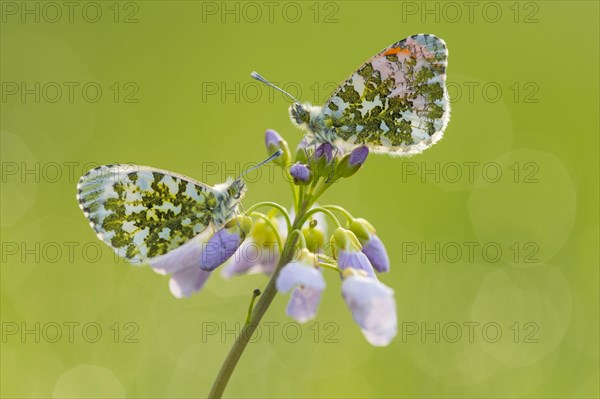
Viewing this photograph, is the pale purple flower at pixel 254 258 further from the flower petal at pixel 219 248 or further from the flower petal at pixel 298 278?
the flower petal at pixel 298 278

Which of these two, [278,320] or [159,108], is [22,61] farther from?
[278,320]

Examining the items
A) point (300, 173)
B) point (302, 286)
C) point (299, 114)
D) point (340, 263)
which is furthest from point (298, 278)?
point (299, 114)

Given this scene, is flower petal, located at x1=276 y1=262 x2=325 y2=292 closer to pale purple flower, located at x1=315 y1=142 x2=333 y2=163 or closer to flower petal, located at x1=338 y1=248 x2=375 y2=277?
flower petal, located at x1=338 y1=248 x2=375 y2=277

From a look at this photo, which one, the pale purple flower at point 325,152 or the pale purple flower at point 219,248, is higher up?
the pale purple flower at point 325,152

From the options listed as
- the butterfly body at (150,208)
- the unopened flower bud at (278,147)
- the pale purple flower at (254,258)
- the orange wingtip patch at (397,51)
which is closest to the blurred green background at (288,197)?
the pale purple flower at (254,258)

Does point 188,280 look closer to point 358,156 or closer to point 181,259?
point 181,259

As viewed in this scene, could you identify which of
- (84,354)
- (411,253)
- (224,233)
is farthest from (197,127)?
(224,233)
